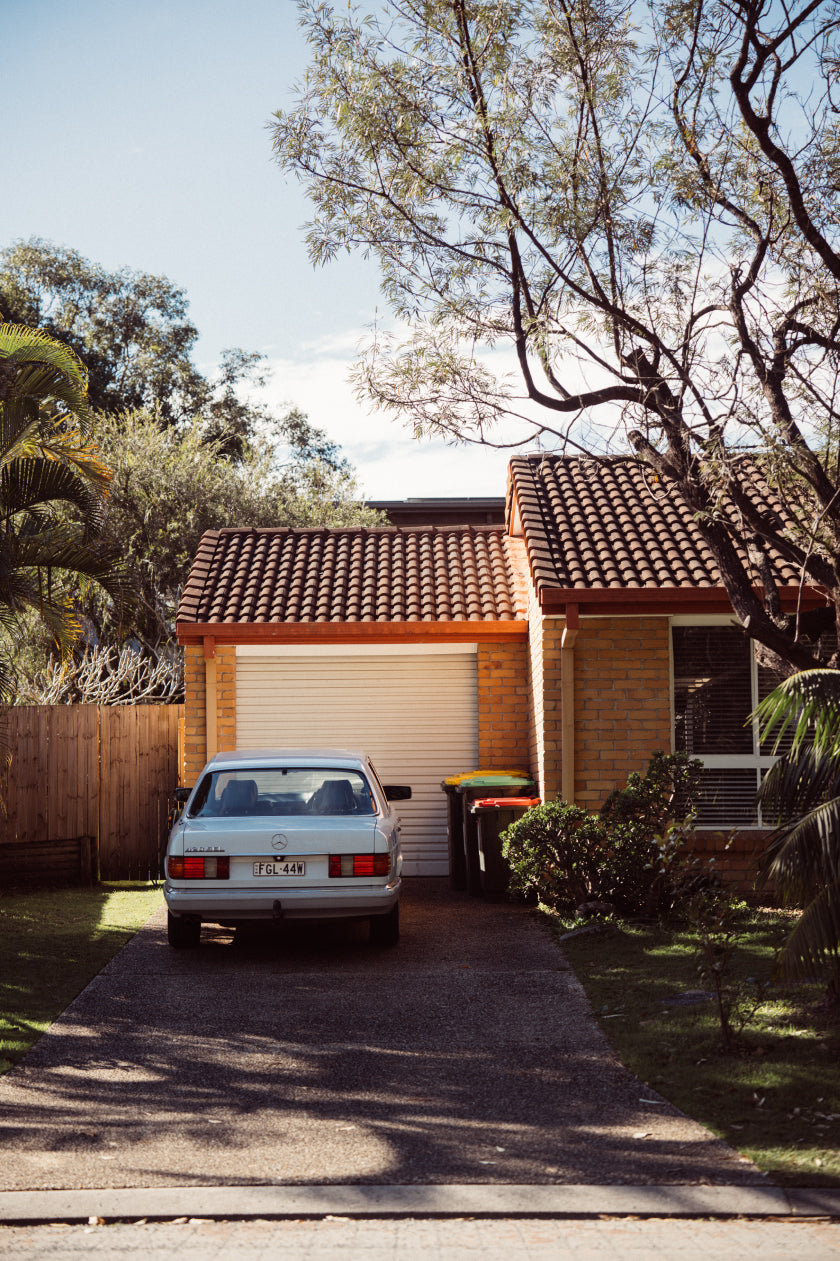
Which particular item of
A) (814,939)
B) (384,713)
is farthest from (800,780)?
(384,713)

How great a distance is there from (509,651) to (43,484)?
570cm

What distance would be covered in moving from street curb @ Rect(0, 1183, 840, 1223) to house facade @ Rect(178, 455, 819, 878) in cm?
762

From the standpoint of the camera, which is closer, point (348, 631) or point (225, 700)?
point (348, 631)

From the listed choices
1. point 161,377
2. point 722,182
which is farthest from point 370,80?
point 161,377

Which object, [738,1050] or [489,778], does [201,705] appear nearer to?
[489,778]

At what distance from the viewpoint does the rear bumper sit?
8.64 m

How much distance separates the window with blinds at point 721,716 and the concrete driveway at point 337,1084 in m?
3.75

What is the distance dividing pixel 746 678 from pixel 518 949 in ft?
14.9

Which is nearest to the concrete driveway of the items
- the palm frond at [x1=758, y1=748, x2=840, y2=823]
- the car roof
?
the car roof

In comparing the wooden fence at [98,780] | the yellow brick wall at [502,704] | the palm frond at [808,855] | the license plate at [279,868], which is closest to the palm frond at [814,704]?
the palm frond at [808,855]

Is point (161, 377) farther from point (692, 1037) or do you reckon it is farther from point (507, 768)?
point (692, 1037)

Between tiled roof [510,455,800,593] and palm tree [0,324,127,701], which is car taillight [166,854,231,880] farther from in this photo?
tiled roof [510,455,800,593]

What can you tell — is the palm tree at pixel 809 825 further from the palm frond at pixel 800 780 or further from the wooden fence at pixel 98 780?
the wooden fence at pixel 98 780

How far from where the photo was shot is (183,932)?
927cm
